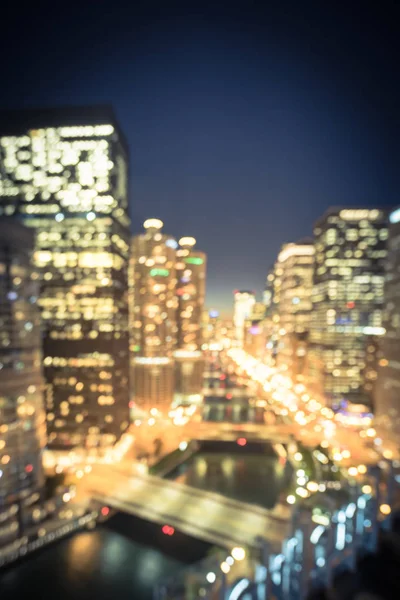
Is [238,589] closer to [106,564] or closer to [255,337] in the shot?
[106,564]

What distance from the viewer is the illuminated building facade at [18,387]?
25594 mm

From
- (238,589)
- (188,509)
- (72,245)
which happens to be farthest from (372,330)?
(72,245)

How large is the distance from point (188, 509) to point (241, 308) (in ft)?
438

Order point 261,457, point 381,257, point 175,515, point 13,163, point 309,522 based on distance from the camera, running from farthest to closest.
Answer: point 381,257, point 261,457, point 13,163, point 175,515, point 309,522

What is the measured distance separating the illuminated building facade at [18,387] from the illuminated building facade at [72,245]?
11953mm

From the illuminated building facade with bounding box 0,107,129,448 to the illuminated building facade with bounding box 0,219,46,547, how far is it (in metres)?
12.0

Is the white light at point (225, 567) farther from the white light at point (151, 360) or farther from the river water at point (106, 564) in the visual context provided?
the white light at point (151, 360)

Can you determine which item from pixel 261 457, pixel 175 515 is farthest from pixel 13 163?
pixel 261 457

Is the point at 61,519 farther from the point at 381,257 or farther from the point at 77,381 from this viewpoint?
the point at 381,257

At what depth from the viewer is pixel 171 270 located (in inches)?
2469

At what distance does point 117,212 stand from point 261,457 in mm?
38700

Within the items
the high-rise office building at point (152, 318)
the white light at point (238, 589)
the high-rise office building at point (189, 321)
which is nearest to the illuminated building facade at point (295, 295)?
the high-rise office building at point (189, 321)

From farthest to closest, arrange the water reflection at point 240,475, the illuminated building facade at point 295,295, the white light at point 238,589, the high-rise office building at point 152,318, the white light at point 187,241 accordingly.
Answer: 1. the illuminated building facade at point 295,295
2. the white light at point 187,241
3. the high-rise office building at point 152,318
4. the water reflection at point 240,475
5. the white light at point 238,589

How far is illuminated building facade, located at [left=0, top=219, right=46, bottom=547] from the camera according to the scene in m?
25.6
